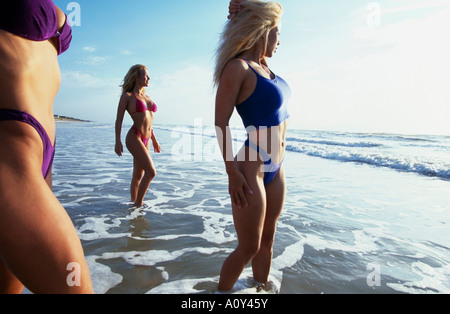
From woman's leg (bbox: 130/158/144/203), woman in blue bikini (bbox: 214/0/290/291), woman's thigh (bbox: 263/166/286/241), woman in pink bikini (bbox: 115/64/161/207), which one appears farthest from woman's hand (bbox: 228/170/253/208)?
woman's leg (bbox: 130/158/144/203)

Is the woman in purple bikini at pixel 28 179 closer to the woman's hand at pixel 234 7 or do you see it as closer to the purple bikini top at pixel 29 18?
the purple bikini top at pixel 29 18

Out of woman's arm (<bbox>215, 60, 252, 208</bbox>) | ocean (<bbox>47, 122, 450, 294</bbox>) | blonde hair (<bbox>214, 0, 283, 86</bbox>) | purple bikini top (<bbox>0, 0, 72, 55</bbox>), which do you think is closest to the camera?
purple bikini top (<bbox>0, 0, 72, 55</bbox>)

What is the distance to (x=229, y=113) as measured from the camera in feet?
6.65

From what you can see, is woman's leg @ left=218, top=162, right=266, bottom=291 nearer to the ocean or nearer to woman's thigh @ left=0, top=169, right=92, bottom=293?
the ocean

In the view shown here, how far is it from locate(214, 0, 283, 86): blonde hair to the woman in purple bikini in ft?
3.87

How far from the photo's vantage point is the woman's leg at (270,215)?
232 cm

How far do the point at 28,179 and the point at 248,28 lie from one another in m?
1.74

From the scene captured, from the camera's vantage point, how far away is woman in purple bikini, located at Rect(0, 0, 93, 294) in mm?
1018

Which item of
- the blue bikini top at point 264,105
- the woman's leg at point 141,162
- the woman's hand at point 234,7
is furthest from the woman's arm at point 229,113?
the woman's leg at point 141,162

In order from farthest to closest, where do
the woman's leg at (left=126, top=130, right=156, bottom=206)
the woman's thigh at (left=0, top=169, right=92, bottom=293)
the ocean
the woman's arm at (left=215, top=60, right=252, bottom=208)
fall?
the woman's leg at (left=126, top=130, right=156, bottom=206) < the ocean < the woman's arm at (left=215, top=60, right=252, bottom=208) < the woman's thigh at (left=0, top=169, right=92, bottom=293)

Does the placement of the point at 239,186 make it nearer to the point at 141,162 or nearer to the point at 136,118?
the point at 141,162

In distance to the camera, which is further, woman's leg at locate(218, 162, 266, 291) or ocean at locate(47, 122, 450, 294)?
ocean at locate(47, 122, 450, 294)
